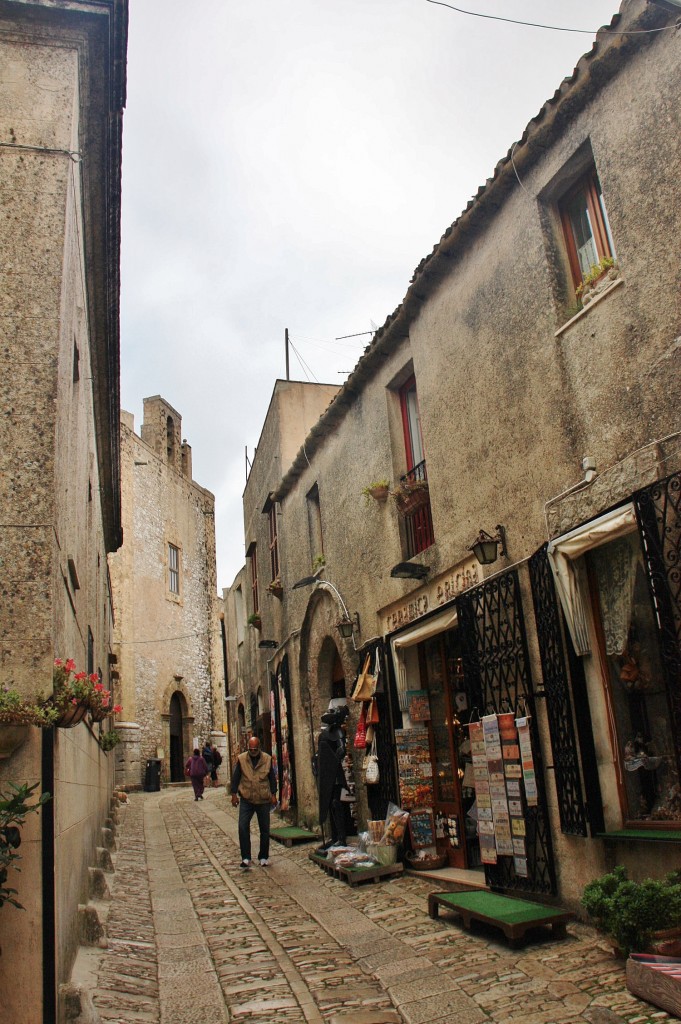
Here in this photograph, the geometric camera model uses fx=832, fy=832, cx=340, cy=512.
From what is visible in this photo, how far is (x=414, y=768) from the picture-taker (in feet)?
28.8

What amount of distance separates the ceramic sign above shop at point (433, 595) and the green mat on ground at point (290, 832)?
3.76m

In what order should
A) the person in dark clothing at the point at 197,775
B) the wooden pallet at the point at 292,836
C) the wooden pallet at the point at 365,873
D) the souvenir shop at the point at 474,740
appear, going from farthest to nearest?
the person in dark clothing at the point at 197,775
the wooden pallet at the point at 292,836
the wooden pallet at the point at 365,873
the souvenir shop at the point at 474,740

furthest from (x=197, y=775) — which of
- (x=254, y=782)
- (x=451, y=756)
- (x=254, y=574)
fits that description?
(x=451, y=756)

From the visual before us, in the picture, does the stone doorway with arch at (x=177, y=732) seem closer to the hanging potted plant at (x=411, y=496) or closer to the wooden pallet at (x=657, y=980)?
the hanging potted plant at (x=411, y=496)

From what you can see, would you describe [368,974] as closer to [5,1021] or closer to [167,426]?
[5,1021]

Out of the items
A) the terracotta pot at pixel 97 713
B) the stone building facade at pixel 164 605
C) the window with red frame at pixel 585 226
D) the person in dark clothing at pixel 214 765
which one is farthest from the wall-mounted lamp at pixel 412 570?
the person in dark clothing at pixel 214 765

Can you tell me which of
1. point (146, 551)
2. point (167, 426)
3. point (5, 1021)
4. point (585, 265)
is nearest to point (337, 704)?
point (585, 265)

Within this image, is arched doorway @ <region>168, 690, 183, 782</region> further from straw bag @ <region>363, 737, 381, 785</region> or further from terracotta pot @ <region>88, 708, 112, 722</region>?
terracotta pot @ <region>88, 708, 112, 722</region>

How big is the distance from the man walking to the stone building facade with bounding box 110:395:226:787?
664 inches

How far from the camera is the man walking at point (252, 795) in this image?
372 inches

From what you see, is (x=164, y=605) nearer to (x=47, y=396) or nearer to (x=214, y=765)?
(x=214, y=765)

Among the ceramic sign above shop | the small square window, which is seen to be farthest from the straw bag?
the small square window

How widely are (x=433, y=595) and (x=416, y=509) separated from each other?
115 cm

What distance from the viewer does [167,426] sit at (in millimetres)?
33719
